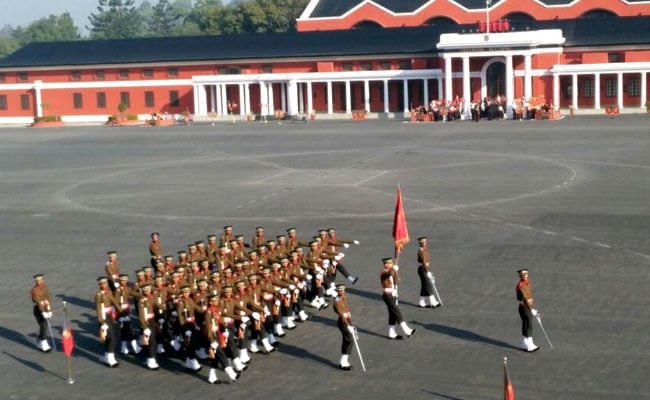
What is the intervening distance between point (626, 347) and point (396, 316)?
168 inches

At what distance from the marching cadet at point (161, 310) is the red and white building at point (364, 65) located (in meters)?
57.3

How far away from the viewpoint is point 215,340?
1825 centimetres

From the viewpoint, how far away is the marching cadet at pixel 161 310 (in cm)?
1972

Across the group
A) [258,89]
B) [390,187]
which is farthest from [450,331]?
[258,89]

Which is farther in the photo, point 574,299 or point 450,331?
point 574,299

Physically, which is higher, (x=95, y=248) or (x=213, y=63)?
(x=213, y=63)

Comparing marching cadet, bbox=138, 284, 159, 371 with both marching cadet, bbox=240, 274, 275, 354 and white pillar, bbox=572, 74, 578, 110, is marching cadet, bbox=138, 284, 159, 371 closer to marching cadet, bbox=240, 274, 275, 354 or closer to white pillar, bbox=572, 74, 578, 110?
marching cadet, bbox=240, 274, 275, 354

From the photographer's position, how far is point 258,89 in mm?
88812

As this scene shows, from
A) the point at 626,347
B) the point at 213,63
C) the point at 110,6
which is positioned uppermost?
the point at 110,6

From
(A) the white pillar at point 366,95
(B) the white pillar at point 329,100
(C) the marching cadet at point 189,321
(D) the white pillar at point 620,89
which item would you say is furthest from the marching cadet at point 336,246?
(B) the white pillar at point 329,100

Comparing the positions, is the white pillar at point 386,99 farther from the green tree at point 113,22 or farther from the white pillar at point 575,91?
the green tree at point 113,22

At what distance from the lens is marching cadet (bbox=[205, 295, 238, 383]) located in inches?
716

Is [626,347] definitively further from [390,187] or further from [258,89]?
[258,89]

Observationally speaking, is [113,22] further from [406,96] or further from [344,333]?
[344,333]
